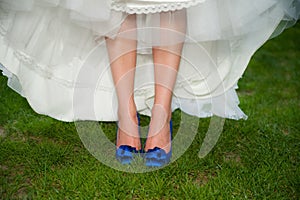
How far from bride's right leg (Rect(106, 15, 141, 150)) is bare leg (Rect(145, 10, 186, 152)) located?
65mm

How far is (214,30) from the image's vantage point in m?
1.64

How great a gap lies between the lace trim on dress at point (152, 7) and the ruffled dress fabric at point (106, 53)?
0.02 meters

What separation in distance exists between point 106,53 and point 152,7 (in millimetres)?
415

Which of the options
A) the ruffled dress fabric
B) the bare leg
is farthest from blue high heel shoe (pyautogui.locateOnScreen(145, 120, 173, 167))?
the ruffled dress fabric

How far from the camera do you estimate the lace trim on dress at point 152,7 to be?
1485mm

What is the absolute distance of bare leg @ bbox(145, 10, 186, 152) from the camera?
5.09ft

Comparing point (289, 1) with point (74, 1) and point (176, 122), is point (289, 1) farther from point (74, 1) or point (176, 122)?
point (74, 1)

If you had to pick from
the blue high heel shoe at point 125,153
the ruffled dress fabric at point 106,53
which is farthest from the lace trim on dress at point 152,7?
the blue high heel shoe at point 125,153

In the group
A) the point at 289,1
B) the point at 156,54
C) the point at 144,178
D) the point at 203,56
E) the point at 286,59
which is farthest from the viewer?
the point at 286,59

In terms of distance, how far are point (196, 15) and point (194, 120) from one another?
1.37 ft

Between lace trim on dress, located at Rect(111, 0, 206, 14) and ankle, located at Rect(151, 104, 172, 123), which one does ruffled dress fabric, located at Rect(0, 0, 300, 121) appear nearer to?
lace trim on dress, located at Rect(111, 0, 206, 14)

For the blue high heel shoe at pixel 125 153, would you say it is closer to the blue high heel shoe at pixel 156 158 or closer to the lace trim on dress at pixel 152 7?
the blue high heel shoe at pixel 156 158

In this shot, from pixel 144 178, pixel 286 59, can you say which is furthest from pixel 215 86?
pixel 286 59

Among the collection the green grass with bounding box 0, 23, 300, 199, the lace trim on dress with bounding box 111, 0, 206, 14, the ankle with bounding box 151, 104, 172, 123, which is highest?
the lace trim on dress with bounding box 111, 0, 206, 14
